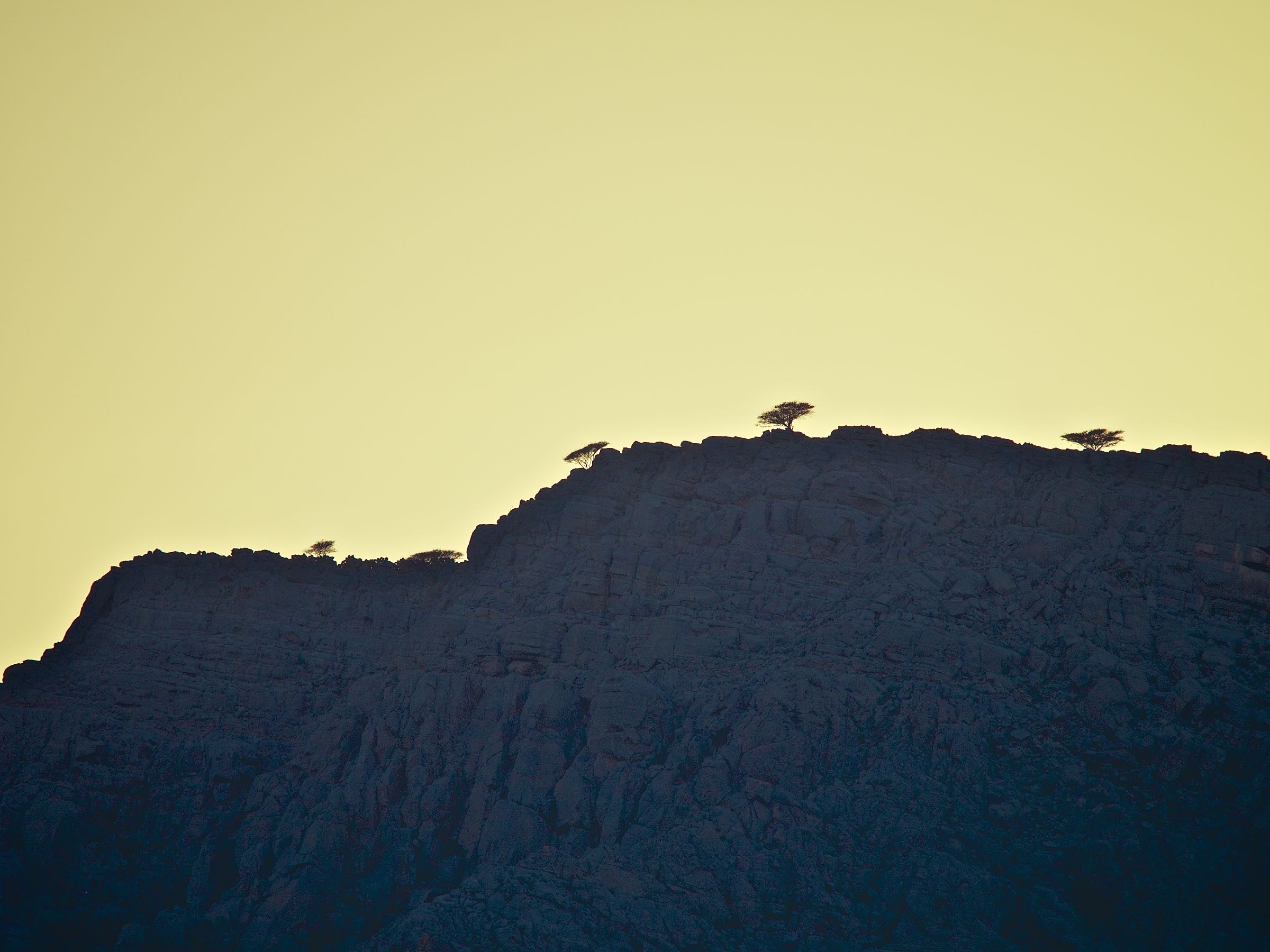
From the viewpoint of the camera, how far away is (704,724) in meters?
68.1

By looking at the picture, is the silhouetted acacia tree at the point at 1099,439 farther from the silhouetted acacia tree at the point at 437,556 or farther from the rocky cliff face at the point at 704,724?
the silhouetted acacia tree at the point at 437,556

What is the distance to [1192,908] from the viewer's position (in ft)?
193

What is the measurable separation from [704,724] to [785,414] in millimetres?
22299

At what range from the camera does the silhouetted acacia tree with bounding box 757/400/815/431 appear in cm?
8419

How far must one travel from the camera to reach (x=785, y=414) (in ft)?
277

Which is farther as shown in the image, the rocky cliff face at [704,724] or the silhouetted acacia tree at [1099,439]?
the silhouetted acacia tree at [1099,439]

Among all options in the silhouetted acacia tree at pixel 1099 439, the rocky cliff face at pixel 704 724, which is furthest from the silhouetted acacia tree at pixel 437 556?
the silhouetted acacia tree at pixel 1099 439

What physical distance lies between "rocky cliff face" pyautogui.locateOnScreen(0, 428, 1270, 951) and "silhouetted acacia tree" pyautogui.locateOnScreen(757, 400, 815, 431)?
434 cm

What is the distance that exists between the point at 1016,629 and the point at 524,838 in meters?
24.1

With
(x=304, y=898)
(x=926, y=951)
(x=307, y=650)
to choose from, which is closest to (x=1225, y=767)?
(x=926, y=951)

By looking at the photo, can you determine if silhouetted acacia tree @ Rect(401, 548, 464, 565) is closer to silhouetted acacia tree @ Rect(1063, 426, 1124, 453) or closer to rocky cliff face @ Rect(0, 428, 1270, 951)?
rocky cliff face @ Rect(0, 428, 1270, 951)

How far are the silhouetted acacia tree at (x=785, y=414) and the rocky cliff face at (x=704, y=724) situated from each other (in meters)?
4.34

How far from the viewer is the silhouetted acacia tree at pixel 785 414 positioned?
84.2 meters

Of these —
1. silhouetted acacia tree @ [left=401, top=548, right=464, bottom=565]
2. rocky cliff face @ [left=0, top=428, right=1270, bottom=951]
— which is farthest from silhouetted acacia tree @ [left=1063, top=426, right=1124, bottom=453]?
silhouetted acacia tree @ [left=401, top=548, right=464, bottom=565]
